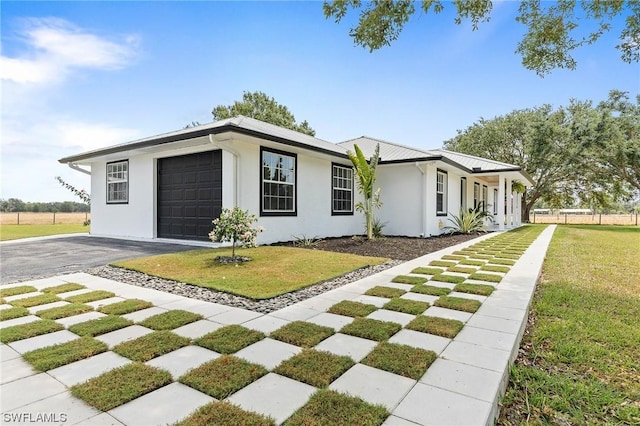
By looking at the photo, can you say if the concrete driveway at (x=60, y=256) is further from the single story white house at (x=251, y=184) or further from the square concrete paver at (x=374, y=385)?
the square concrete paver at (x=374, y=385)

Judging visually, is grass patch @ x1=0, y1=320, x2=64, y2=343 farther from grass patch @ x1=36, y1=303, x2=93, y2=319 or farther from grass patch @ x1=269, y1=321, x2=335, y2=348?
grass patch @ x1=269, y1=321, x2=335, y2=348

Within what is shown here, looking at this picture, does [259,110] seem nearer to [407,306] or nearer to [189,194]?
[189,194]

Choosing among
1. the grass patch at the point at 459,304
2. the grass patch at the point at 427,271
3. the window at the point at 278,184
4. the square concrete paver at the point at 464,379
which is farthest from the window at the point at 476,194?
the square concrete paver at the point at 464,379

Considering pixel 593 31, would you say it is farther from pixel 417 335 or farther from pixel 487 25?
pixel 417 335

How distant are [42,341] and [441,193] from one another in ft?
43.4

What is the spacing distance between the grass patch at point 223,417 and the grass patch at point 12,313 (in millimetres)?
2920

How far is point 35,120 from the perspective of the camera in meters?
10.2

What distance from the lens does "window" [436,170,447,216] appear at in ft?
43.6

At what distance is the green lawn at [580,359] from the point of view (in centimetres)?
212

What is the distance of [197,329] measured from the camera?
3.16 metres

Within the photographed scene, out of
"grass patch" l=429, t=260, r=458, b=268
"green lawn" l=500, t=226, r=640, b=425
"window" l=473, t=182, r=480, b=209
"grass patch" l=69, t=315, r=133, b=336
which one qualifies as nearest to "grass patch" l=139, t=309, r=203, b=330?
"grass patch" l=69, t=315, r=133, b=336

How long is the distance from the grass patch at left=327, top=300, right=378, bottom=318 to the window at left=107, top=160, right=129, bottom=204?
9570mm

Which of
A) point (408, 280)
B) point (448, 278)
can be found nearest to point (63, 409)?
point (408, 280)

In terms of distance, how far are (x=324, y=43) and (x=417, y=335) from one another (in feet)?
25.8
